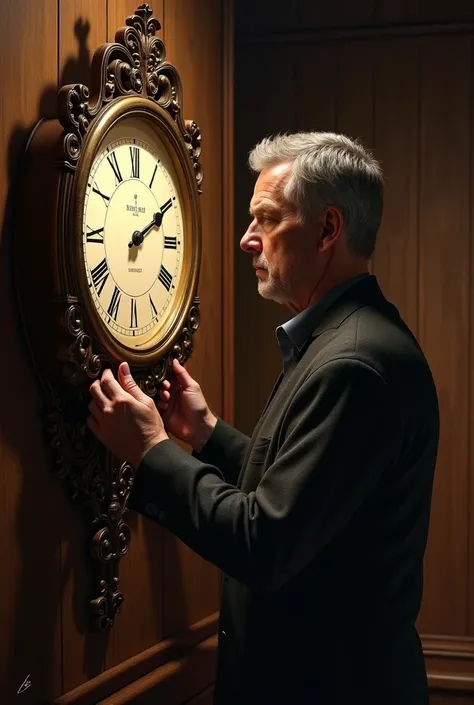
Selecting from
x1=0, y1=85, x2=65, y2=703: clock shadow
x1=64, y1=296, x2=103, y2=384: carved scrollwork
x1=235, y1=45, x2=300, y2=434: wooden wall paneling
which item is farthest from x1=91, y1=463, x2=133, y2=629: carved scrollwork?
x1=235, y1=45, x2=300, y2=434: wooden wall paneling

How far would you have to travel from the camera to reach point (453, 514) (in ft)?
9.64

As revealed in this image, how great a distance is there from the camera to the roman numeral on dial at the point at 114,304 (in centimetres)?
186

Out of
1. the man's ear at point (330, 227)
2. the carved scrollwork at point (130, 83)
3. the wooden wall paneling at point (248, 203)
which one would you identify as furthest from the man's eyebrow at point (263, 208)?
the wooden wall paneling at point (248, 203)

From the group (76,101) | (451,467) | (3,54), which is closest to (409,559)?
(76,101)

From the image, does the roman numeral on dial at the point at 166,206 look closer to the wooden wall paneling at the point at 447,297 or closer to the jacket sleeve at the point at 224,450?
the jacket sleeve at the point at 224,450

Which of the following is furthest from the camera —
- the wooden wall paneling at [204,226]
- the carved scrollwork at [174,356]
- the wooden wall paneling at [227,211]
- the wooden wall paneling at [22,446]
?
the wooden wall paneling at [227,211]

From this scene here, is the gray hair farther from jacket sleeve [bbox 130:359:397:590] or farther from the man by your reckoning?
jacket sleeve [bbox 130:359:397:590]

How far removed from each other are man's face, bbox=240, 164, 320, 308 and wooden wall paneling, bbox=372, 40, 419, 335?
1.16m

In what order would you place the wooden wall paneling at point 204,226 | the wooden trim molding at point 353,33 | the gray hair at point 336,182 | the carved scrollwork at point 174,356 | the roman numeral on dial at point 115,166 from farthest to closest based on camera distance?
the wooden trim molding at point 353,33, the wooden wall paneling at point 204,226, the carved scrollwork at point 174,356, the roman numeral on dial at point 115,166, the gray hair at point 336,182

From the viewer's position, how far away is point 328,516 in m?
1.53

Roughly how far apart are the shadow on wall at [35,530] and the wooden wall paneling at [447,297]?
1381mm

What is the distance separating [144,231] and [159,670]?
38.8 inches

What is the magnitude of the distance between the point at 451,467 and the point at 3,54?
1.89 m
